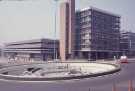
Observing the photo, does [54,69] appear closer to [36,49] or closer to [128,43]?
[36,49]

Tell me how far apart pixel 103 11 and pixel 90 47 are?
1846cm

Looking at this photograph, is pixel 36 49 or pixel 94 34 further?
pixel 36 49

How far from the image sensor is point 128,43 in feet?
372

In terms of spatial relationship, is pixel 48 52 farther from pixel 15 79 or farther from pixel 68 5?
pixel 15 79

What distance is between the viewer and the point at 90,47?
281 ft

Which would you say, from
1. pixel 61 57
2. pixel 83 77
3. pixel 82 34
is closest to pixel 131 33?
pixel 82 34

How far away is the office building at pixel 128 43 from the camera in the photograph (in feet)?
357

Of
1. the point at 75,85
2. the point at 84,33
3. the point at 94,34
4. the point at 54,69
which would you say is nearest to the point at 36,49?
the point at 84,33

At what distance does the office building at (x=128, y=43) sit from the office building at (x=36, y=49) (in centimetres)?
3528

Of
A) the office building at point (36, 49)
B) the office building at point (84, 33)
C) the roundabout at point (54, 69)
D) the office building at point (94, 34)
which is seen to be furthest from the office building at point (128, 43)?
the roundabout at point (54, 69)

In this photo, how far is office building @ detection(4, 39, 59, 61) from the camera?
299ft

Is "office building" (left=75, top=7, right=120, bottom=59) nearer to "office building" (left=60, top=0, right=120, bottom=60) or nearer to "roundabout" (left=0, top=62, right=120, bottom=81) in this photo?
"office building" (left=60, top=0, right=120, bottom=60)

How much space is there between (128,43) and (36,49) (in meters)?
47.4

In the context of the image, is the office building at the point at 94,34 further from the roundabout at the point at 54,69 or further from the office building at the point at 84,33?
the roundabout at the point at 54,69
